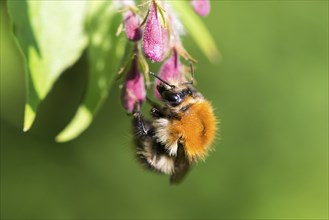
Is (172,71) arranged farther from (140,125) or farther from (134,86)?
(140,125)

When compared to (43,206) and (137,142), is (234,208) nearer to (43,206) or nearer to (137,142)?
(43,206)

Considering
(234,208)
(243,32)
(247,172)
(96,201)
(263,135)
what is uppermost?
(243,32)

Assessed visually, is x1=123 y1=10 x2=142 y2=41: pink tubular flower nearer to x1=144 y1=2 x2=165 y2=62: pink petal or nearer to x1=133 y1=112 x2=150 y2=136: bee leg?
x1=144 y1=2 x2=165 y2=62: pink petal

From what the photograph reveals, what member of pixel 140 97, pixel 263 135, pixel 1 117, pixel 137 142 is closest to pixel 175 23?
pixel 140 97

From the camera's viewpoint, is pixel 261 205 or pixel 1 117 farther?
pixel 261 205

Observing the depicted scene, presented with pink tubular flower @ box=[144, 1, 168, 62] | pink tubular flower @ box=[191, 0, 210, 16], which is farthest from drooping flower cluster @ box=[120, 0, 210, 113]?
pink tubular flower @ box=[144, 1, 168, 62]
